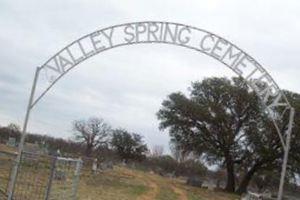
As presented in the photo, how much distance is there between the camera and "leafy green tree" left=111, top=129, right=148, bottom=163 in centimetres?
8812

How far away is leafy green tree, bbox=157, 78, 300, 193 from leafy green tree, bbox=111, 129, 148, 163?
115 ft

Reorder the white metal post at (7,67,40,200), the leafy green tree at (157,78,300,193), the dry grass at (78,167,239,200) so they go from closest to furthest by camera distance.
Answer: the white metal post at (7,67,40,200)
the dry grass at (78,167,239,200)
the leafy green tree at (157,78,300,193)

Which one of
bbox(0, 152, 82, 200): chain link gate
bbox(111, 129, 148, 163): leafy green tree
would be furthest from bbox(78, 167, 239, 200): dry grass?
bbox(111, 129, 148, 163): leafy green tree

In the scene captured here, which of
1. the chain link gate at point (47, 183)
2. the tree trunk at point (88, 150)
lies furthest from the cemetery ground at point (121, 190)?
the tree trunk at point (88, 150)

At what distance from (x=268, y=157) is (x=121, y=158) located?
40.0m

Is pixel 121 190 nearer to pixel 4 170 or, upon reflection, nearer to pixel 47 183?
pixel 4 170

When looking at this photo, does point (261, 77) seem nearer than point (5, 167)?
Yes

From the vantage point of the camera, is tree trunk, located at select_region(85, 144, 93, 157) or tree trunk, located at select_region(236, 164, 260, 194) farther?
tree trunk, located at select_region(85, 144, 93, 157)

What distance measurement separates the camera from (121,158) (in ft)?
288

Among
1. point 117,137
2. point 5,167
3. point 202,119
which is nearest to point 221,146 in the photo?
point 202,119

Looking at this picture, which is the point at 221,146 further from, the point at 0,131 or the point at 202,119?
the point at 0,131

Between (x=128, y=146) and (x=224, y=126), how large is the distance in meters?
38.7

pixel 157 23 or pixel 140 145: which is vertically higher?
pixel 140 145

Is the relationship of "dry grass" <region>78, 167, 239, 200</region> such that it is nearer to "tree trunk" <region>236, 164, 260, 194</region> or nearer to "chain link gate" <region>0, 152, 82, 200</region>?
"chain link gate" <region>0, 152, 82, 200</region>
